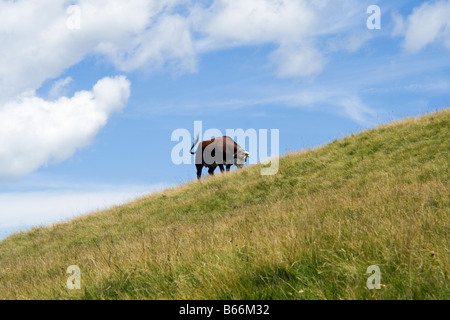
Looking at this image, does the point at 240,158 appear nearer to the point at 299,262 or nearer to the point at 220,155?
the point at 220,155

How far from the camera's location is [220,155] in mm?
26422

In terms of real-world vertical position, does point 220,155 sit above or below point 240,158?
above

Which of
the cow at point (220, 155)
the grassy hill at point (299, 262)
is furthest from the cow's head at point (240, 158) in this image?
the grassy hill at point (299, 262)

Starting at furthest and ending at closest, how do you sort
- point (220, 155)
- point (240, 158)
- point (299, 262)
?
1. point (240, 158)
2. point (220, 155)
3. point (299, 262)

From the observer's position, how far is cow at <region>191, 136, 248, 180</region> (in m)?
26.5

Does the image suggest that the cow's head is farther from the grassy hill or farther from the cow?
the grassy hill

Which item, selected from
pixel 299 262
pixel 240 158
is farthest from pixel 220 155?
pixel 299 262

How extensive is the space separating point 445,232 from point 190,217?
11519 millimetres

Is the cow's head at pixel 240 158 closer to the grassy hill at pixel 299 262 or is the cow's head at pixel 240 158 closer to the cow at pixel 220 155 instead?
the cow at pixel 220 155

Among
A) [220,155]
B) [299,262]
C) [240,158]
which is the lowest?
[299,262]

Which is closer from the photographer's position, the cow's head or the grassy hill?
the grassy hill

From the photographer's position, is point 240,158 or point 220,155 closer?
point 220,155

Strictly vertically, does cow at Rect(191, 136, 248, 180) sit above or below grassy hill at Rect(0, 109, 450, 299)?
above

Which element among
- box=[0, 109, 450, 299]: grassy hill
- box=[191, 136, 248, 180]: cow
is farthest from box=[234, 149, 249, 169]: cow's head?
box=[0, 109, 450, 299]: grassy hill
